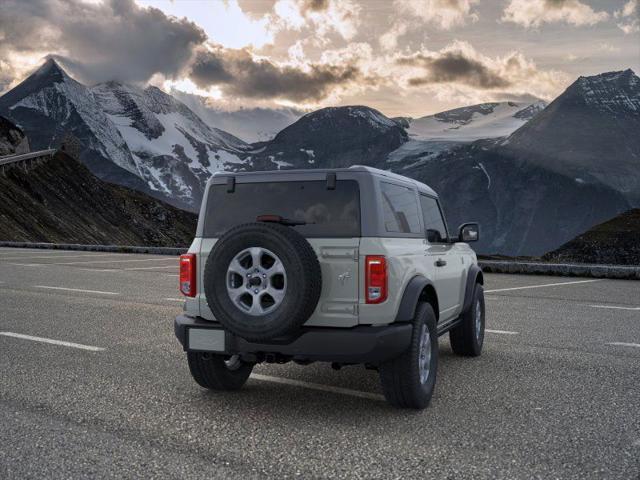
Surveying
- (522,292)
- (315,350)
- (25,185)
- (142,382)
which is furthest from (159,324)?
(25,185)

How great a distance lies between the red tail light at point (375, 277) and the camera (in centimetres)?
480

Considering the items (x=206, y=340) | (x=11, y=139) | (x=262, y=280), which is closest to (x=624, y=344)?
(x=262, y=280)

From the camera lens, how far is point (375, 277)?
189 inches

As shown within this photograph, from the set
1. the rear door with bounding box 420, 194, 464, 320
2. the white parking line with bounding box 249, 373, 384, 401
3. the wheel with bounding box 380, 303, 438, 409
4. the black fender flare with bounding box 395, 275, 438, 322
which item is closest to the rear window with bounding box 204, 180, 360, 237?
the black fender flare with bounding box 395, 275, 438, 322

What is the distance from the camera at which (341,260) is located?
15.9 ft

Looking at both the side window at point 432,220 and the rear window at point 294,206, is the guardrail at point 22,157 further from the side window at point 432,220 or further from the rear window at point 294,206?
the rear window at point 294,206

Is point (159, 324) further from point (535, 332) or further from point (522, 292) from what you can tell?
point (522, 292)

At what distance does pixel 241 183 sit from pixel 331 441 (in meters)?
2.15

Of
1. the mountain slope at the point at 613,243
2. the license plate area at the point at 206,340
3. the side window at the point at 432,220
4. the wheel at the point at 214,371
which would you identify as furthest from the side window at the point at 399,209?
the mountain slope at the point at 613,243

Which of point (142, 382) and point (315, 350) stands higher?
point (315, 350)

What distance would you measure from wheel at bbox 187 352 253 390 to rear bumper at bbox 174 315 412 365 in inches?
26.4

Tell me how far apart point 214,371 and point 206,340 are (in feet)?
1.77

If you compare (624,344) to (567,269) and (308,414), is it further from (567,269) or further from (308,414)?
(567,269)

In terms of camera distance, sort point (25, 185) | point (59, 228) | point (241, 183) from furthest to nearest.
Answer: point (25, 185) < point (59, 228) < point (241, 183)
